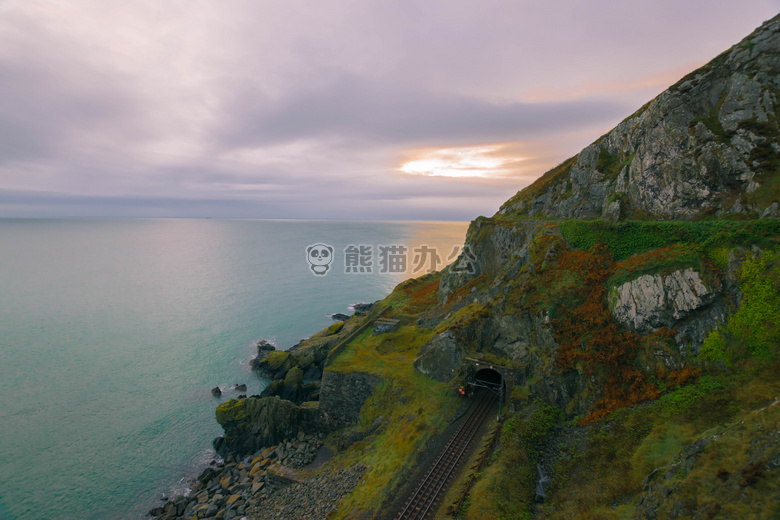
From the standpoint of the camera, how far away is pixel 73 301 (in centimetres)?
7688

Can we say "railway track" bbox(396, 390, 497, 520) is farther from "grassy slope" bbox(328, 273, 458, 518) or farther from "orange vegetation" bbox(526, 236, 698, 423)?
"orange vegetation" bbox(526, 236, 698, 423)

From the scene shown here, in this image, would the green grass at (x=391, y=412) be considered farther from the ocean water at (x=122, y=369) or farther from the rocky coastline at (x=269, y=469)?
the ocean water at (x=122, y=369)

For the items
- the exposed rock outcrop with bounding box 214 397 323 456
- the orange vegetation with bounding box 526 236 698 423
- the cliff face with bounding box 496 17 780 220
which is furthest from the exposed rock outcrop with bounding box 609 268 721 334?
the exposed rock outcrop with bounding box 214 397 323 456

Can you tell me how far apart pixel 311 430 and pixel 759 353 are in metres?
35.1

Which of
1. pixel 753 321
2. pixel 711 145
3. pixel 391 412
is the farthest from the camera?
pixel 391 412

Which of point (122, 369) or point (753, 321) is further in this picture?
point (122, 369)

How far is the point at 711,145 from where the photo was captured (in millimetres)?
26859

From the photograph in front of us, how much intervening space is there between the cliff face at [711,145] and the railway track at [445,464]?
24071 mm

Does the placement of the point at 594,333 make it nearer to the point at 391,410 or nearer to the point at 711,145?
the point at 391,410

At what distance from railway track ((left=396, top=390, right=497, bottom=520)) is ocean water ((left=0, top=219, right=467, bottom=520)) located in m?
26.3

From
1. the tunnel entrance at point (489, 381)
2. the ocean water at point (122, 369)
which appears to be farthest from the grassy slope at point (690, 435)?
the ocean water at point (122, 369)

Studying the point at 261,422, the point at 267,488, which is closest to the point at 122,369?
the point at 261,422

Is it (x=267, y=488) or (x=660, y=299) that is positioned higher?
(x=660, y=299)

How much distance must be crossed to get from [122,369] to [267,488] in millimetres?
38977
